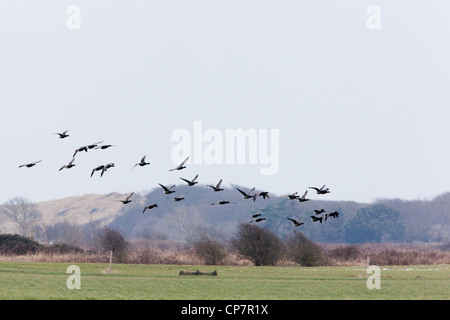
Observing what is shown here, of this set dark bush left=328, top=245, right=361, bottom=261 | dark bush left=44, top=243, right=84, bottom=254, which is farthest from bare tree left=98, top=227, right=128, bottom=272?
dark bush left=328, top=245, right=361, bottom=261

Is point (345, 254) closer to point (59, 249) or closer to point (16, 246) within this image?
point (59, 249)

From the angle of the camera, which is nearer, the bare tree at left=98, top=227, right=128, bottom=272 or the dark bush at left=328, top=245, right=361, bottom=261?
the bare tree at left=98, top=227, right=128, bottom=272

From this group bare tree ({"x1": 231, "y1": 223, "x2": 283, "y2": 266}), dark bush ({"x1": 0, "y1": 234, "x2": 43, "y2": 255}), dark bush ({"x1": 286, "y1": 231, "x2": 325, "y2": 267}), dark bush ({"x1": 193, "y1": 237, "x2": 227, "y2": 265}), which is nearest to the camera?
dark bush ({"x1": 193, "y1": 237, "x2": 227, "y2": 265})

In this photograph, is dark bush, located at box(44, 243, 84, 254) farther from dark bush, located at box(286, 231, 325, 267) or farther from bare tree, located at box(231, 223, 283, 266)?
dark bush, located at box(286, 231, 325, 267)

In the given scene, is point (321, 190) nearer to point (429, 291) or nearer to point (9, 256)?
point (429, 291)

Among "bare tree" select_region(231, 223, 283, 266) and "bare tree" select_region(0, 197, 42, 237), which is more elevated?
"bare tree" select_region(231, 223, 283, 266)

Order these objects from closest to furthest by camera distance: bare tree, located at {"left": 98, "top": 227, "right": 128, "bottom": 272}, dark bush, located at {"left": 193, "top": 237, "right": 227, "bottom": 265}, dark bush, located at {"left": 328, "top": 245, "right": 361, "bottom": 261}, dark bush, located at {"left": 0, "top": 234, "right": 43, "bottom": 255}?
dark bush, located at {"left": 193, "top": 237, "right": 227, "bottom": 265}
bare tree, located at {"left": 98, "top": 227, "right": 128, "bottom": 272}
dark bush, located at {"left": 0, "top": 234, "right": 43, "bottom": 255}
dark bush, located at {"left": 328, "top": 245, "right": 361, "bottom": 261}

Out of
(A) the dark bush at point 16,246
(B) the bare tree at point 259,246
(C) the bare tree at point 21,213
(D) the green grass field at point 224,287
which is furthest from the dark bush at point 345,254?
(C) the bare tree at point 21,213

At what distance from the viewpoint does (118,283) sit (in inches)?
1587

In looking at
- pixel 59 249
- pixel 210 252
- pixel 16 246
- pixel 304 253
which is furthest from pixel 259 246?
pixel 16 246

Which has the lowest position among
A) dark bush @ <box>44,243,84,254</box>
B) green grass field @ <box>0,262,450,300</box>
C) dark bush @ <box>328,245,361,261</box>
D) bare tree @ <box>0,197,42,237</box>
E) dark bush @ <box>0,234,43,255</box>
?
bare tree @ <box>0,197,42,237</box>
